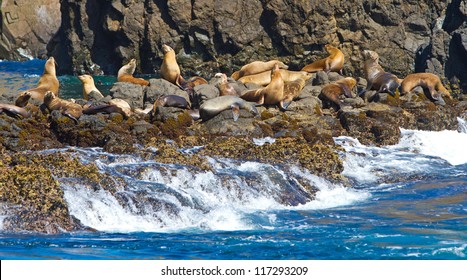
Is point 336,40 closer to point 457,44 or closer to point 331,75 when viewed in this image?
point 457,44

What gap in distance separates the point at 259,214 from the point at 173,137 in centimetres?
340

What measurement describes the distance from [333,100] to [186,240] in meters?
7.82

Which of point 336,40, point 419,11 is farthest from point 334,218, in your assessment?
point 419,11

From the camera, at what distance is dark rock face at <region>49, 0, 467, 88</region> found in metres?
38.8

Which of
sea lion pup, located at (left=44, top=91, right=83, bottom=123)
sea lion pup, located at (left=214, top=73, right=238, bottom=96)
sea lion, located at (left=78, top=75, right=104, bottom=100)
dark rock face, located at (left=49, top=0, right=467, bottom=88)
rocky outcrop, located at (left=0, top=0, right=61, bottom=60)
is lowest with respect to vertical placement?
rocky outcrop, located at (left=0, top=0, right=61, bottom=60)

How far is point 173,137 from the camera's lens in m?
14.1

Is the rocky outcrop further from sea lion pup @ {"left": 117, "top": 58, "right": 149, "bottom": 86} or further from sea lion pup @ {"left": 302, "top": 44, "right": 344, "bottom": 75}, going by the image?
sea lion pup @ {"left": 302, "top": 44, "right": 344, "bottom": 75}

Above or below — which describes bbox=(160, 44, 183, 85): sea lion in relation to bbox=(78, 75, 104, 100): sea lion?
above

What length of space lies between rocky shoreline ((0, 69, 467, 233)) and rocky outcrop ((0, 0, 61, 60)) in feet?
169

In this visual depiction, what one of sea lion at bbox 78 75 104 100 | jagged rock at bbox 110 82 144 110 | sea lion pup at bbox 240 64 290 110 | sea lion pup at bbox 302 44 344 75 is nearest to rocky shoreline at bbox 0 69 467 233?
jagged rock at bbox 110 82 144 110

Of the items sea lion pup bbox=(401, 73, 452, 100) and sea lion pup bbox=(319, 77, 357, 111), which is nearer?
sea lion pup bbox=(319, 77, 357, 111)

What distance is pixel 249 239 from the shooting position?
961 centimetres

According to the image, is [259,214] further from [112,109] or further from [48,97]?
[48,97]

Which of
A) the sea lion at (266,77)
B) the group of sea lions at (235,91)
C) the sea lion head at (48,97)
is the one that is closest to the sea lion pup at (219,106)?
the group of sea lions at (235,91)
